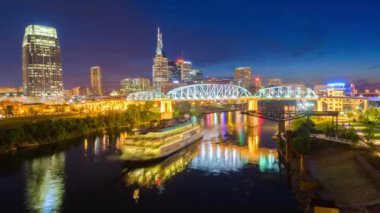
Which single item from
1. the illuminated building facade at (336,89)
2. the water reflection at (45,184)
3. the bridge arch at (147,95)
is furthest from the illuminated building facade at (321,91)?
the water reflection at (45,184)

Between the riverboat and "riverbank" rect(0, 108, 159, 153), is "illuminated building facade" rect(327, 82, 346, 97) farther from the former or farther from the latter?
the riverboat

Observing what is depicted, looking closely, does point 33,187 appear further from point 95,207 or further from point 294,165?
point 294,165

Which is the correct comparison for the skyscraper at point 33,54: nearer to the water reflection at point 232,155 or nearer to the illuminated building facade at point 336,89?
the illuminated building facade at point 336,89

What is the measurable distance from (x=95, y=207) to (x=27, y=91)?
196619 millimetres

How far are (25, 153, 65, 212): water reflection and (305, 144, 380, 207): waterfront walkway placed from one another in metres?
19.1

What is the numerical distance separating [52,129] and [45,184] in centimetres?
2820

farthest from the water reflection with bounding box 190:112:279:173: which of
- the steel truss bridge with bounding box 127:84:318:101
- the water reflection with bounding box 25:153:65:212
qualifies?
the steel truss bridge with bounding box 127:84:318:101

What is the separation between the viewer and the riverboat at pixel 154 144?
36656 millimetres

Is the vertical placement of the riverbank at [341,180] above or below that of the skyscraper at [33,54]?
below

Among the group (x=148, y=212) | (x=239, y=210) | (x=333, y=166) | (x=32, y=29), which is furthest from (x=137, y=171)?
(x=32, y=29)

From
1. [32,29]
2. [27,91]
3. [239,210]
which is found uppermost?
[32,29]

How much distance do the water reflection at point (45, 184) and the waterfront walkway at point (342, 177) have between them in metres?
19.1

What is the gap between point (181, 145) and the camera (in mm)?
45031

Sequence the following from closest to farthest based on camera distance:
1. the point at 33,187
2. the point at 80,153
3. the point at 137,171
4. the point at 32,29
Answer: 1. the point at 33,187
2. the point at 137,171
3. the point at 80,153
4. the point at 32,29
